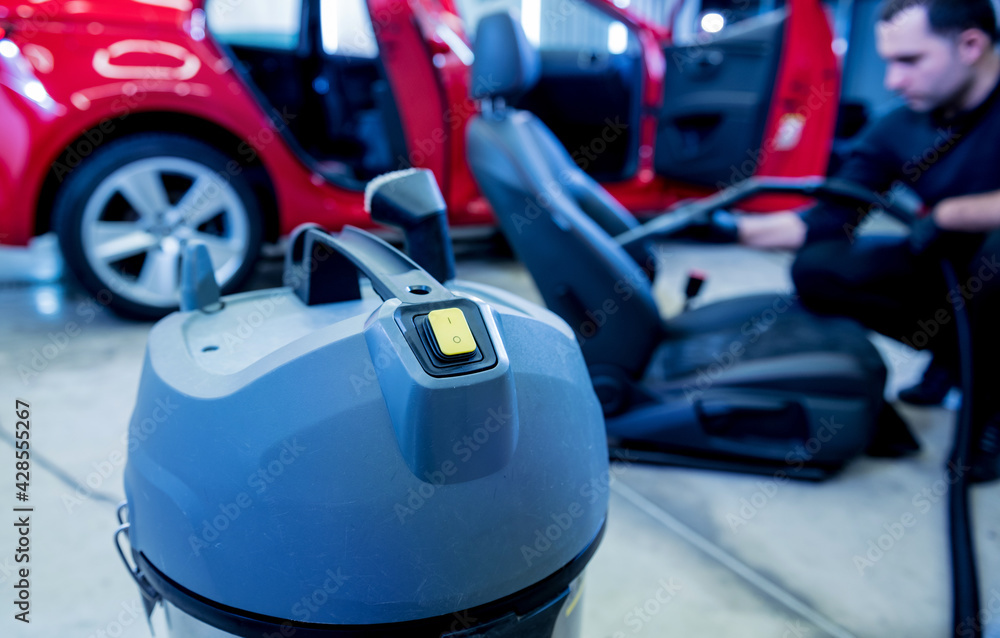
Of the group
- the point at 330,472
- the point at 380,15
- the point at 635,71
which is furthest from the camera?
the point at 635,71

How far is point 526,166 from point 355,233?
71cm

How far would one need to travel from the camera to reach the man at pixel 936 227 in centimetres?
132

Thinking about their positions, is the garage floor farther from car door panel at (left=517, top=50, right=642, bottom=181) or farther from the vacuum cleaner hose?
car door panel at (left=517, top=50, right=642, bottom=181)

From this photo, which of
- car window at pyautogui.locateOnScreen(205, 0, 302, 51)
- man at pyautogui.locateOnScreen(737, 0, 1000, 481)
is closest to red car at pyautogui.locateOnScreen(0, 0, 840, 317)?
man at pyautogui.locateOnScreen(737, 0, 1000, 481)

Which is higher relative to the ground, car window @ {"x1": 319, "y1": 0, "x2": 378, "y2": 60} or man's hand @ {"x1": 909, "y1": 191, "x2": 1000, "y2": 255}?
car window @ {"x1": 319, "y1": 0, "x2": 378, "y2": 60}

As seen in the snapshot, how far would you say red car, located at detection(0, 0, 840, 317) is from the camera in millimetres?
1678

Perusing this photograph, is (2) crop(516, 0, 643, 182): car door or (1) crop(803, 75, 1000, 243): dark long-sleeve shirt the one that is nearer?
(1) crop(803, 75, 1000, 243): dark long-sleeve shirt

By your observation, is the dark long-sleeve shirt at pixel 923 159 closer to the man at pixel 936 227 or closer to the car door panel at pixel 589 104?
the man at pixel 936 227

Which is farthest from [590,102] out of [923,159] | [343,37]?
[923,159]

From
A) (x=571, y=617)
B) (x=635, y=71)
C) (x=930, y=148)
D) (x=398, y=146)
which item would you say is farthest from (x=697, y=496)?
(x=635, y=71)

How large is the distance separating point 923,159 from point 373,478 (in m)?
1.53

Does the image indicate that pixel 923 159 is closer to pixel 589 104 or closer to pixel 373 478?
pixel 373 478

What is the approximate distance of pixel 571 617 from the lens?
0.60 metres

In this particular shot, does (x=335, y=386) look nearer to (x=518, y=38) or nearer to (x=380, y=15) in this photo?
(x=518, y=38)
